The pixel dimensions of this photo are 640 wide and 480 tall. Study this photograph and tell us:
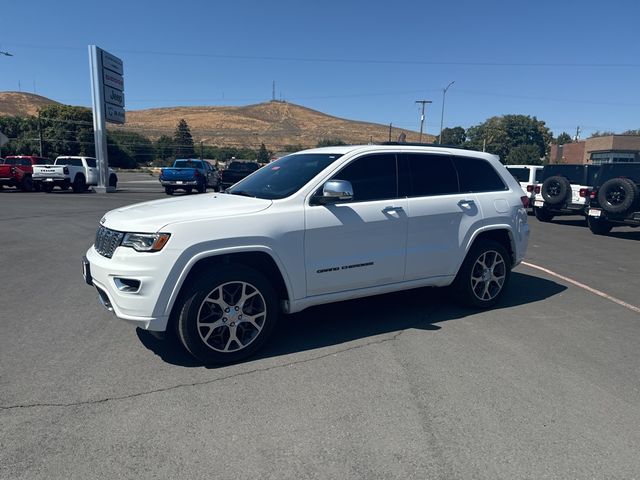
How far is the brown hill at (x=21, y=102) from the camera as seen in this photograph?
10997cm

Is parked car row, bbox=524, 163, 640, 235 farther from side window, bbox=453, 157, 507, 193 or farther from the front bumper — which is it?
the front bumper

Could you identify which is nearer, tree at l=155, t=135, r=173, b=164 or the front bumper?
the front bumper

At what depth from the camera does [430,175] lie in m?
5.12

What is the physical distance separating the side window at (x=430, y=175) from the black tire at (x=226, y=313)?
1.97 meters

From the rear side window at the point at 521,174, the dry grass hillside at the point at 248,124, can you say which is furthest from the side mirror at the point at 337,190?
the dry grass hillside at the point at 248,124

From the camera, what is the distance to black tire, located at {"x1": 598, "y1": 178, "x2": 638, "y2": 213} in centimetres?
1173

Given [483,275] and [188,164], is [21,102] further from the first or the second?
[483,275]

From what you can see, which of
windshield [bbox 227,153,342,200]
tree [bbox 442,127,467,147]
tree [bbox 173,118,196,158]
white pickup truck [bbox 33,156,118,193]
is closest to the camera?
windshield [bbox 227,153,342,200]

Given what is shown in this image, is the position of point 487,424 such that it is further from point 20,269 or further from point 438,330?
point 20,269

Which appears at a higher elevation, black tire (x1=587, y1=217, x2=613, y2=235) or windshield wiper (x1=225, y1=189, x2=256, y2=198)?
windshield wiper (x1=225, y1=189, x2=256, y2=198)

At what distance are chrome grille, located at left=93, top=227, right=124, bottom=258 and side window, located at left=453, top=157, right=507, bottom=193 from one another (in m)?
3.65

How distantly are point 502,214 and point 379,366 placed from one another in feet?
8.76

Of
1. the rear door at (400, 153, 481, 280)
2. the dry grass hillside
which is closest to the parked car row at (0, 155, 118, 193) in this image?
the rear door at (400, 153, 481, 280)

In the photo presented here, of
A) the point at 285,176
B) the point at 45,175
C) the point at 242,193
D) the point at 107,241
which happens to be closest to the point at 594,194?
the point at 285,176
